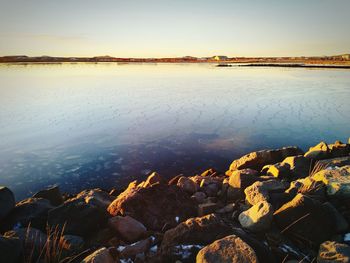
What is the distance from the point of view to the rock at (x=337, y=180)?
600 cm

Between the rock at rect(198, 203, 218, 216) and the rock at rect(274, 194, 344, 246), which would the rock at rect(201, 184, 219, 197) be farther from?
the rock at rect(274, 194, 344, 246)

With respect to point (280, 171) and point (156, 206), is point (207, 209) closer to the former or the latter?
point (156, 206)

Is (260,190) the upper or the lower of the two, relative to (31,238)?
upper

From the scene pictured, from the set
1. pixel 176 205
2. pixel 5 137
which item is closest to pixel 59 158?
pixel 5 137

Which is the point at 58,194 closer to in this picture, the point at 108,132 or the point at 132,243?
the point at 132,243

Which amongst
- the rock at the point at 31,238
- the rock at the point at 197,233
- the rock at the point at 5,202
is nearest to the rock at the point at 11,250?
the rock at the point at 31,238

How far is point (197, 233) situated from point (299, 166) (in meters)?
5.26

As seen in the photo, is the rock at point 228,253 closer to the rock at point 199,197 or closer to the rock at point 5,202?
the rock at point 199,197

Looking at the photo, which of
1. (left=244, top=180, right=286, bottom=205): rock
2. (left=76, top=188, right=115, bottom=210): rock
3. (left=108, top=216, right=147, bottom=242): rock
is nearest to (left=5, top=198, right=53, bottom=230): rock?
(left=76, top=188, right=115, bottom=210): rock

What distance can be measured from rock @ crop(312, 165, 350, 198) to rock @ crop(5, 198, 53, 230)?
20.8 ft

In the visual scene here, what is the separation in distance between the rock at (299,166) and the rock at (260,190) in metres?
1.67

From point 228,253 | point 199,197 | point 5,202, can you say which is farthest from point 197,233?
point 5,202

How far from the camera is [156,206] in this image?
6215 millimetres

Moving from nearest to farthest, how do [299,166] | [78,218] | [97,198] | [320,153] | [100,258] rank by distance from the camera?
[100,258] → [78,218] → [97,198] → [299,166] → [320,153]
